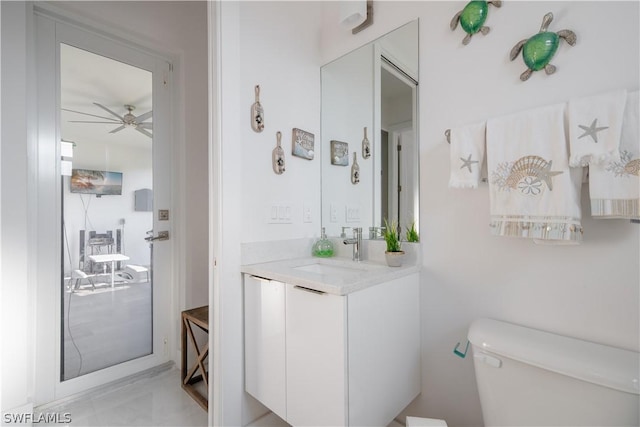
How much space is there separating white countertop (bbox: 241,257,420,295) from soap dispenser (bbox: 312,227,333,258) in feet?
0.15

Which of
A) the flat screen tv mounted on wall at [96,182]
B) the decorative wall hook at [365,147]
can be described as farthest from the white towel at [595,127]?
the flat screen tv mounted on wall at [96,182]

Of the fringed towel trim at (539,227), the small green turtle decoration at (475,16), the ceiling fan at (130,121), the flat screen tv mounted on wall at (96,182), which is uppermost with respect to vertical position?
the small green turtle decoration at (475,16)

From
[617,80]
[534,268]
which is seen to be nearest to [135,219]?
[534,268]

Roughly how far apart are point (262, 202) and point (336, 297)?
2.34ft

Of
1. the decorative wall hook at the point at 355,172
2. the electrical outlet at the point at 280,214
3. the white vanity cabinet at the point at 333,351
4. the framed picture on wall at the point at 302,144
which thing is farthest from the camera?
the decorative wall hook at the point at 355,172

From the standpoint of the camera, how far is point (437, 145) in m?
1.36

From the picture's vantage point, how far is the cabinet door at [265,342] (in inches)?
50.0

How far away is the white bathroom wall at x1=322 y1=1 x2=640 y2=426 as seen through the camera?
0.95 meters

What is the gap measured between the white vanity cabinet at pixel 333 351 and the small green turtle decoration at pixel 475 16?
112cm

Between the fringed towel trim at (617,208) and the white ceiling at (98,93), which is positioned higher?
the white ceiling at (98,93)

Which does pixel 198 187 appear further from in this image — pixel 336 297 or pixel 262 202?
pixel 336 297

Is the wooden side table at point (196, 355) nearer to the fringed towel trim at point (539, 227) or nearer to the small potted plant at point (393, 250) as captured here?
the small potted plant at point (393, 250)

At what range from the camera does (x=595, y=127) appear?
0.88 m
